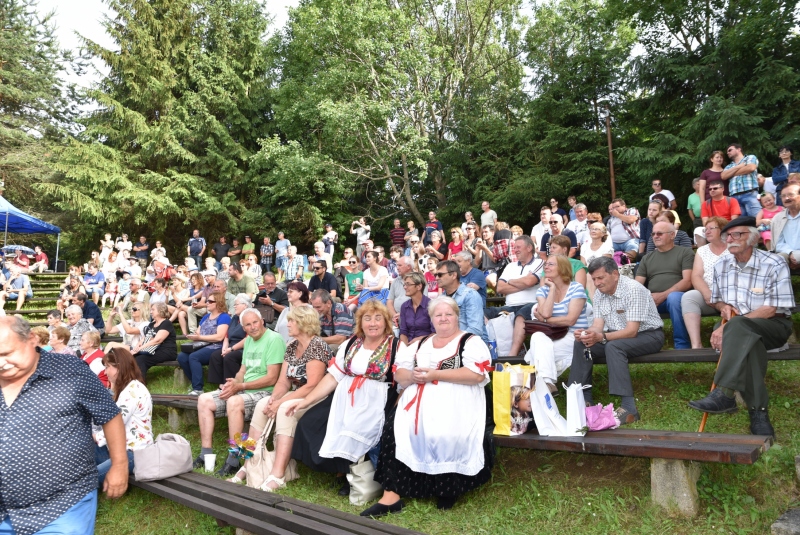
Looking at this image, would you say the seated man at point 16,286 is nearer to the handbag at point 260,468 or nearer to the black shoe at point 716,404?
the handbag at point 260,468

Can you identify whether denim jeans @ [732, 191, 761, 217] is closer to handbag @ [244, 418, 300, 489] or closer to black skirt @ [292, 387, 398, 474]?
black skirt @ [292, 387, 398, 474]

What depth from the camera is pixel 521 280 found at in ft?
20.5

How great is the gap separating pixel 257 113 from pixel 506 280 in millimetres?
20296

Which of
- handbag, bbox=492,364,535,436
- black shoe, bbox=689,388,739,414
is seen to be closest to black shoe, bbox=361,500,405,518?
handbag, bbox=492,364,535,436

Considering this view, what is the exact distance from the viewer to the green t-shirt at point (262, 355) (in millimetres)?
5277

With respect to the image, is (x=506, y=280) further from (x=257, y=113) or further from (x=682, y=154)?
(x=257, y=113)

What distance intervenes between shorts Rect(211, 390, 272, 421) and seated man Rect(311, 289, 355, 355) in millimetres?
1475

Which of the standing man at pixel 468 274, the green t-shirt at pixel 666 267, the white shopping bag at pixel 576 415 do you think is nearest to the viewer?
the white shopping bag at pixel 576 415

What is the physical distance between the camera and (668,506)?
10.6 ft

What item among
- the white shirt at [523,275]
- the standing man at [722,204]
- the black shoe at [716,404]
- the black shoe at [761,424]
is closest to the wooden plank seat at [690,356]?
the black shoe at [716,404]

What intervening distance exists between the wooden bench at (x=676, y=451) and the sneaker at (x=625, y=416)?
0.62 metres

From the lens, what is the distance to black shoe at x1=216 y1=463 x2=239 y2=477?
4877 millimetres

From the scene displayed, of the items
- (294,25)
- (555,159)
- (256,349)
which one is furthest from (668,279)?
(294,25)

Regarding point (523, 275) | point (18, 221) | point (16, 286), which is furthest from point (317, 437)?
point (18, 221)
